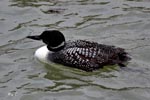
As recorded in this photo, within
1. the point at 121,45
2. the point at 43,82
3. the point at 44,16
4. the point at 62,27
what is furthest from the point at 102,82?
the point at 44,16

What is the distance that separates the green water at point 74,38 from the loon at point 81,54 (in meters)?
0.12

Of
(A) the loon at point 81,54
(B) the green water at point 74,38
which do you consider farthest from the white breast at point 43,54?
(B) the green water at point 74,38

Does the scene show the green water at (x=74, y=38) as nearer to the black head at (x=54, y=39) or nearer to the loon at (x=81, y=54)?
the loon at (x=81, y=54)

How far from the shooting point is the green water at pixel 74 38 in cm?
748

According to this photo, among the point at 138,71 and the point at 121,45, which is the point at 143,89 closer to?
the point at 138,71

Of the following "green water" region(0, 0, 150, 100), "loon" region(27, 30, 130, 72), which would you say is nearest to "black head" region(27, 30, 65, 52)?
"loon" region(27, 30, 130, 72)

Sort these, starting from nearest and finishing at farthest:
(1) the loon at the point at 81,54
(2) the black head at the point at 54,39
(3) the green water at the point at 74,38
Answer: (3) the green water at the point at 74,38 → (1) the loon at the point at 81,54 → (2) the black head at the point at 54,39

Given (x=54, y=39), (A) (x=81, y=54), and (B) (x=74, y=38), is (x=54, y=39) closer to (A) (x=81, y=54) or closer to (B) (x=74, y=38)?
Result: (A) (x=81, y=54)

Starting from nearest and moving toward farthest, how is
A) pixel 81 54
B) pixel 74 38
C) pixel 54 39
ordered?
pixel 81 54
pixel 54 39
pixel 74 38

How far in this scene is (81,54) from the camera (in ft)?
26.6

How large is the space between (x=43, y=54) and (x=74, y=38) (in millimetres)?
1242

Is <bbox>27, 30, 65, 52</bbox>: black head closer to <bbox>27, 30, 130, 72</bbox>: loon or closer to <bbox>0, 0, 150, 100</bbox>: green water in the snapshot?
<bbox>27, 30, 130, 72</bbox>: loon

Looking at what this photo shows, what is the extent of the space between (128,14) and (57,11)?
1.60m

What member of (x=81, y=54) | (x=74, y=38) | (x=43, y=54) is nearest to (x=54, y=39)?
(x=43, y=54)
